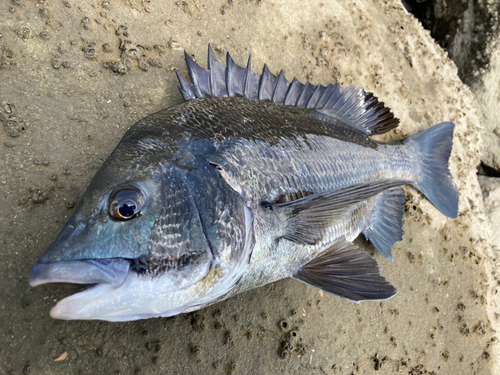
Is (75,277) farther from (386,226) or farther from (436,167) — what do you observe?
(436,167)

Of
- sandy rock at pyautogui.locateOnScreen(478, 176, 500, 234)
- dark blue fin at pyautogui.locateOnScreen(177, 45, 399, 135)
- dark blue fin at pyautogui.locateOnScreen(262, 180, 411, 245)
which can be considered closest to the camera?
dark blue fin at pyautogui.locateOnScreen(262, 180, 411, 245)

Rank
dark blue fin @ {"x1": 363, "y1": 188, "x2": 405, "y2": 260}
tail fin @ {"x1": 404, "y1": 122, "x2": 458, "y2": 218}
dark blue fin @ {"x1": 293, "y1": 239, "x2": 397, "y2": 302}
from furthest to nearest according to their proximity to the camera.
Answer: tail fin @ {"x1": 404, "y1": 122, "x2": 458, "y2": 218} < dark blue fin @ {"x1": 363, "y1": 188, "x2": 405, "y2": 260} < dark blue fin @ {"x1": 293, "y1": 239, "x2": 397, "y2": 302}

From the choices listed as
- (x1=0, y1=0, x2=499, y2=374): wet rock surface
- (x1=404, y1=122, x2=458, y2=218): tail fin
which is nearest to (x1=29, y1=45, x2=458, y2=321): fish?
(x1=404, y1=122, x2=458, y2=218): tail fin

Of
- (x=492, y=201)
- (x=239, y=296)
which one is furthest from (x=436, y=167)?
(x=239, y=296)

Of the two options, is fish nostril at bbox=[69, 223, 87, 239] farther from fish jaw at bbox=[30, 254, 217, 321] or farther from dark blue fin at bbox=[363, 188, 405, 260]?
dark blue fin at bbox=[363, 188, 405, 260]

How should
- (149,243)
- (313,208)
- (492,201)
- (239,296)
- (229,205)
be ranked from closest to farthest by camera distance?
(149,243)
(229,205)
(313,208)
(239,296)
(492,201)

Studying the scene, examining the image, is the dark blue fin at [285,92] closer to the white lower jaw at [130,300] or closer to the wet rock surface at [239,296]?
the wet rock surface at [239,296]

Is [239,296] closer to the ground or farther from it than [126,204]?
closer to the ground
